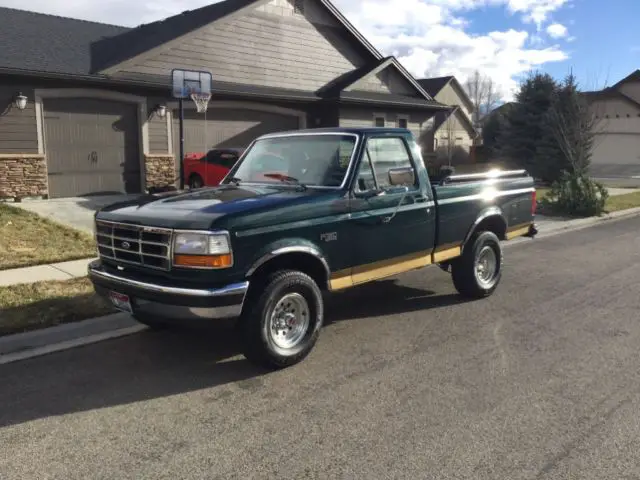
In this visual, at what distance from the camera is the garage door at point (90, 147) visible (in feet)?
50.1

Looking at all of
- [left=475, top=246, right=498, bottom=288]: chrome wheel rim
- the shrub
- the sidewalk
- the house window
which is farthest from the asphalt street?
the house window

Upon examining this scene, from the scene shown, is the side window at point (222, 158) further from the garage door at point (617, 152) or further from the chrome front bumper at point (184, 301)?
the garage door at point (617, 152)

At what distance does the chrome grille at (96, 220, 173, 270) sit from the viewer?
4.41m

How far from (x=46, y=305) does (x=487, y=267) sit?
16.6 feet

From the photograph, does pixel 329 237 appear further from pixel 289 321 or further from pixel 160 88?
pixel 160 88

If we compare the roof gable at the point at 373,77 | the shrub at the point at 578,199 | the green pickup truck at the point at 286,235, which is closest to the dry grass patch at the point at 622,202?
the shrub at the point at 578,199

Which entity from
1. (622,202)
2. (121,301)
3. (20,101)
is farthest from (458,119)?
(121,301)

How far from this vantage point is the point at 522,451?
11.1 ft

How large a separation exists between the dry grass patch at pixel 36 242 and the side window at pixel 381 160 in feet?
17.0

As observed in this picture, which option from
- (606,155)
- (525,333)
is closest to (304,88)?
(525,333)

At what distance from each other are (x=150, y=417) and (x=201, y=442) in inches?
21.3

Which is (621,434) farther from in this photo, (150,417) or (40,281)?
(40,281)

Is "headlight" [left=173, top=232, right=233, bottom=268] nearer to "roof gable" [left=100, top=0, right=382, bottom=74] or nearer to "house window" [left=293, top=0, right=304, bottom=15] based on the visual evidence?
"roof gable" [left=100, top=0, right=382, bottom=74]

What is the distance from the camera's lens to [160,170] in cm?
1716
